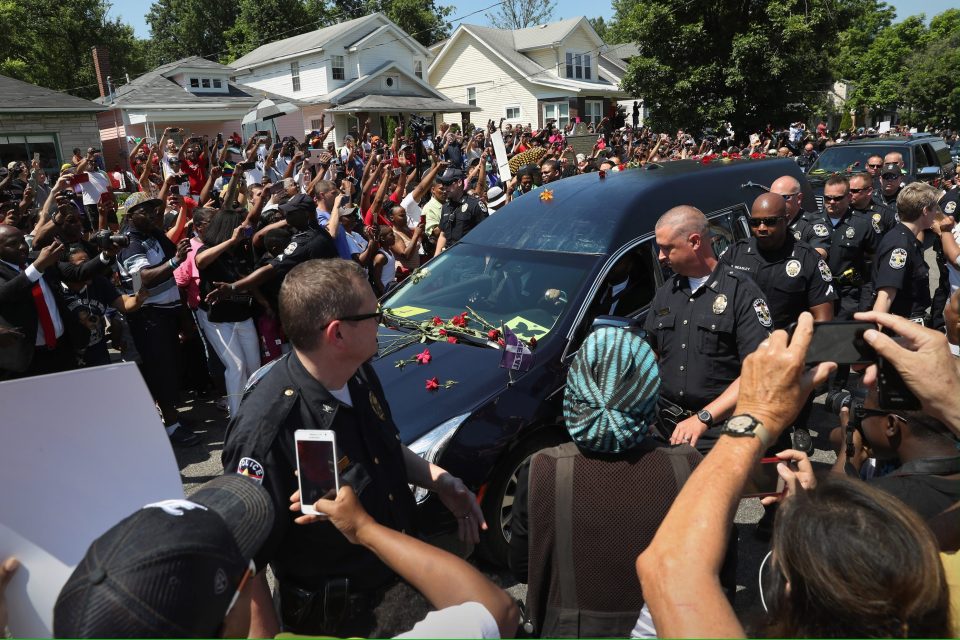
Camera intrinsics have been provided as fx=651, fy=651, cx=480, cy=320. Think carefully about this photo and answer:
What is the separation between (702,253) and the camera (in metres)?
3.48

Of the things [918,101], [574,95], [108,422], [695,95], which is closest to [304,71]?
[574,95]

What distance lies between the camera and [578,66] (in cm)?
4103

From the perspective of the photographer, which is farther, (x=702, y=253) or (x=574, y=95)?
(x=574, y=95)

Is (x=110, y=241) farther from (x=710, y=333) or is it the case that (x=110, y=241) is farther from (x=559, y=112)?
(x=559, y=112)

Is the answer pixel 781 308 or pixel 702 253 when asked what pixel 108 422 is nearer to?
pixel 702 253

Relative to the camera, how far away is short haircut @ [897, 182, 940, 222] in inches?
211

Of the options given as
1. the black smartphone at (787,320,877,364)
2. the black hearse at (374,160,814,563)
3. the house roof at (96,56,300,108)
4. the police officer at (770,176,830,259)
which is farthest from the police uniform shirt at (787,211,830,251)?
the house roof at (96,56,300,108)

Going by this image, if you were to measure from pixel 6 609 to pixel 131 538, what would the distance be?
525mm

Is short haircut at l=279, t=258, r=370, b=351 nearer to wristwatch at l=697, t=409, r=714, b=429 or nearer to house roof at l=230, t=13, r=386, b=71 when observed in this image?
wristwatch at l=697, t=409, r=714, b=429

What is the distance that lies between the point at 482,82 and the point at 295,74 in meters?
11.4

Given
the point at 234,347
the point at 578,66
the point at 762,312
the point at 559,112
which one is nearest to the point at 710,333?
the point at 762,312

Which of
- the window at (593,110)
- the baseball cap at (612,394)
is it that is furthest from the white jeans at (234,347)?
the window at (593,110)

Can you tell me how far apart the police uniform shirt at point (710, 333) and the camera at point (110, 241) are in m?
4.05

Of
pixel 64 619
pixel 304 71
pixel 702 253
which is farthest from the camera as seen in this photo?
pixel 304 71
